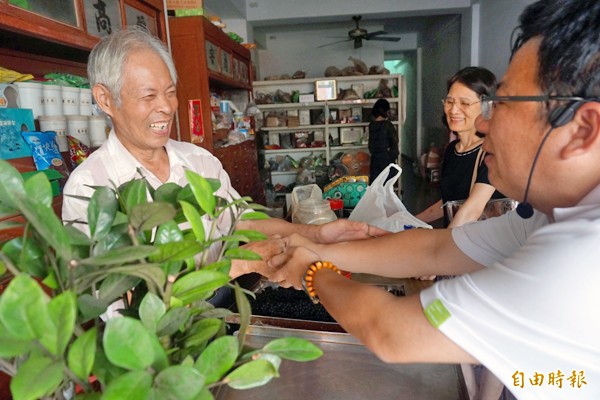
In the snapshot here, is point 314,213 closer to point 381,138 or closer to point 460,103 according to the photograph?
point 460,103

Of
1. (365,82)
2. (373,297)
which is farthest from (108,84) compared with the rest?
(365,82)

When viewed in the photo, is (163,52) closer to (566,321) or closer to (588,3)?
(588,3)

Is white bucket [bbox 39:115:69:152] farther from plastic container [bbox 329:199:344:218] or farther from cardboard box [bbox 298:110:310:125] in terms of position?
cardboard box [bbox 298:110:310:125]

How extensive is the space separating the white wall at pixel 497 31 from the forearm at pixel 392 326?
14.8ft

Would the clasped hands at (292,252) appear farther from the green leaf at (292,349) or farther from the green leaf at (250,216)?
the green leaf at (292,349)

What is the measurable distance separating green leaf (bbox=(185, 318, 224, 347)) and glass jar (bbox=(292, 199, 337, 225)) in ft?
4.68

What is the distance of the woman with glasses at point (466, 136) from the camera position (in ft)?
5.83

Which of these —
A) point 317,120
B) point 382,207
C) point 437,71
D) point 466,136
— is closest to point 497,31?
point 317,120

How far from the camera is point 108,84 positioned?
139 centimetres

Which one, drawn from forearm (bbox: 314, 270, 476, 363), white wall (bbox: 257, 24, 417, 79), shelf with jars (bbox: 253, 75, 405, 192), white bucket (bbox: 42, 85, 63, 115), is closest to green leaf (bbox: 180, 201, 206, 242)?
forearm (bbox: 314, 270, 476, 363)

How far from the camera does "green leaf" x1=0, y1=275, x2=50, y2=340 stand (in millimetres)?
312

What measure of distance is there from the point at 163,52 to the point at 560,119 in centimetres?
131

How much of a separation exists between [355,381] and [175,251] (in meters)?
0.60

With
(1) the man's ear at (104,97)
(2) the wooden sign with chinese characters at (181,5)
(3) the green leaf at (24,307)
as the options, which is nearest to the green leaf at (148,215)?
(3) the green leaf at (24,307)
